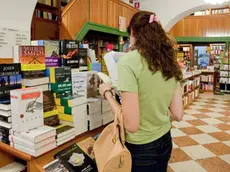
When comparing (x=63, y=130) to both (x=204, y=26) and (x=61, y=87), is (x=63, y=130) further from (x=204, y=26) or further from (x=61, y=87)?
(x=204, y=26)

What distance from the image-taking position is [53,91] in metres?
1.74

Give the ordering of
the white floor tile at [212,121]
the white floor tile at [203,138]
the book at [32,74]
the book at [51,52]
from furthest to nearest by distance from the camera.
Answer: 1. the white floor tile at [212,121]
2. the white floor tile at [203,138]
3. the book at [51,52]
4. the book at [32,74]

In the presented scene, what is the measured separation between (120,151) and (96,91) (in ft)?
3.16

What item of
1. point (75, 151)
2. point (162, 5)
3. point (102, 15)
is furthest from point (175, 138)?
point (162, 5)

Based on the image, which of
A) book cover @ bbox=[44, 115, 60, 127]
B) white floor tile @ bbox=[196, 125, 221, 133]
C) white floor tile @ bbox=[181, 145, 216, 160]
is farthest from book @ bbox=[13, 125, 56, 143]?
white floor tile @ bbox=[196, 125, 221, 133]

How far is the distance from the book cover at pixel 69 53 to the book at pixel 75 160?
2.19ft

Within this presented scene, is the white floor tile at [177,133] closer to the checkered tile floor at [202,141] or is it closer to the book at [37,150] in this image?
the checkered tile floor at [202,141]

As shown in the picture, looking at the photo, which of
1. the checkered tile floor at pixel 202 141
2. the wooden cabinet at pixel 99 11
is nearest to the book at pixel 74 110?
the checkered tile floor at pixel 202 141

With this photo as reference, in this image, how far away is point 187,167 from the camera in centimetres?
302

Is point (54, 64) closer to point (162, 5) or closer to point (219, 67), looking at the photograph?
→ point (162, 5)

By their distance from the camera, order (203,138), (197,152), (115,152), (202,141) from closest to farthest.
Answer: (115,152)
(197,152)
(202,141)
(203,138)

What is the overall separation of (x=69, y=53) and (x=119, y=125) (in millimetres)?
952

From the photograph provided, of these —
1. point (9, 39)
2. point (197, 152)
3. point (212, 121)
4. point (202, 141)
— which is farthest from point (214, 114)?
point (9, 39)

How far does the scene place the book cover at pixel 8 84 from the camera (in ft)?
5.09
